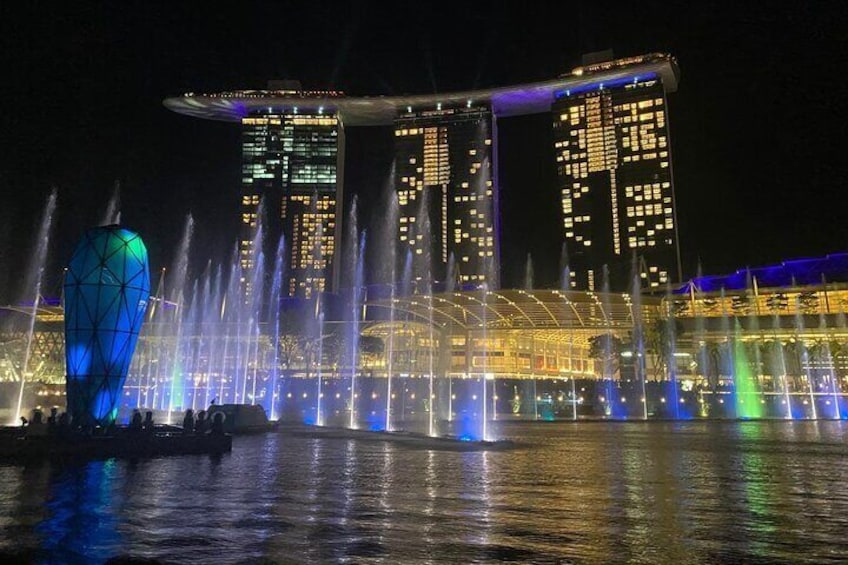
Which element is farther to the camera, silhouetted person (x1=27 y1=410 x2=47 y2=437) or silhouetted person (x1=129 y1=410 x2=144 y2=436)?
silhouetted person (x1=129 y1=410 x2=144 y2=436)

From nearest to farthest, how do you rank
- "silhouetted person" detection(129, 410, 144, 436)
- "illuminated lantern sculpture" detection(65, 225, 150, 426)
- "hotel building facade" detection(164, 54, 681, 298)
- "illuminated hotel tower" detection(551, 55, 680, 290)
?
"silhouetted person" detection(129, 410, 144, 436) → "illuminated lantern sculpture" detection(65, 225, 150, 426) → "illuminated hotel tower" detection(551, 55, 680, 290) → "hotel building facade" detection(164, 54, 681, 298)

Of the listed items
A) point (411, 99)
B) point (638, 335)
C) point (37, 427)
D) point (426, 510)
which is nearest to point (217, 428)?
point (37, 427)

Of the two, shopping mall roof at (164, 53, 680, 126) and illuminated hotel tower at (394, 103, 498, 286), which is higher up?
shopping mall roof at (164, 53, 680, 126)

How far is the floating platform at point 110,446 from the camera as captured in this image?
16.1 meters

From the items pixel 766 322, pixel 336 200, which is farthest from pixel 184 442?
pixel 336 200

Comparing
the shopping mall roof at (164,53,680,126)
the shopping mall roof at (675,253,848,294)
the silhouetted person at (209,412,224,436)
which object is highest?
the shopping mall roof at (164,53,680,126)

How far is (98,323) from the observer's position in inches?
819

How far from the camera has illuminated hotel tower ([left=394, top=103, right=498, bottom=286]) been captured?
435ft

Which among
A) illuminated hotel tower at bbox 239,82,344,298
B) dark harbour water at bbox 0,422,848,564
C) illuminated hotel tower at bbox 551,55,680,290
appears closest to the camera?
dark harbour water at bbox 0,422,848,564

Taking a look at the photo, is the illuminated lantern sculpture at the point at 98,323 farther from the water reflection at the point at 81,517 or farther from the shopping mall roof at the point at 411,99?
the shopping mall roof at the point at 411,99

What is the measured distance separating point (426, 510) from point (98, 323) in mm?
16316

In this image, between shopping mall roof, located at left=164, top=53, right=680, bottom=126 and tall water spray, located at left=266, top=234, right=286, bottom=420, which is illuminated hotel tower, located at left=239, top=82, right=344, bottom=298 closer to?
shopping mall roof, located at left=164, top=53, right=680, bottom=126

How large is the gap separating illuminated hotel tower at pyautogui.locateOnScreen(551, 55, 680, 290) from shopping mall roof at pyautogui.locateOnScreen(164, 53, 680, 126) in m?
0.90

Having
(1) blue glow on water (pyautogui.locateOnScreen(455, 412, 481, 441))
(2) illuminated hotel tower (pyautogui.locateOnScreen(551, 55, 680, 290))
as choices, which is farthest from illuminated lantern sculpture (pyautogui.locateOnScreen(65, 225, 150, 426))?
(2) illuminated hotel tower (pyautogui.locateOnScreen(551, 55, 680, 290))
